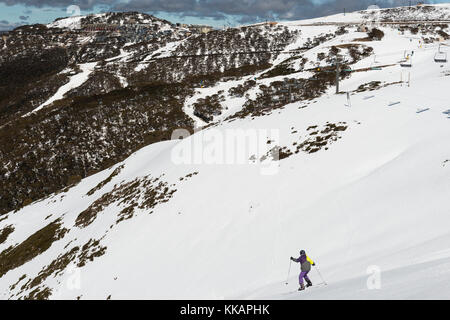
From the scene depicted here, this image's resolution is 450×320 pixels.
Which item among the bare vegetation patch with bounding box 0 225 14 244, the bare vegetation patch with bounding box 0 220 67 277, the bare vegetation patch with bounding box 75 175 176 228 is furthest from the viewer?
the bare vegetation patch with bounding box 0 225 14 244

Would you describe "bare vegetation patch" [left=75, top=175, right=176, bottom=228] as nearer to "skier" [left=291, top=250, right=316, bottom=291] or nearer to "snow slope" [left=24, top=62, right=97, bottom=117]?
"skier" [left=291, top=250, right=316, bottom=291]

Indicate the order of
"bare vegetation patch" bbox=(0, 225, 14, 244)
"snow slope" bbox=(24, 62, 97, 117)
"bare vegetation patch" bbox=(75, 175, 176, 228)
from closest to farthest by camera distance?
"bare vegetation patch" bbox=(75, 175, 176, 228) → "bare vegetation patch" bbox=(0, 225, 14, 244) → "snow slope" bbox=(24, 62, 97, 117)

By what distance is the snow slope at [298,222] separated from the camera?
39.1ft

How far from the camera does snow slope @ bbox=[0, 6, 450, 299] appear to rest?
11.9m

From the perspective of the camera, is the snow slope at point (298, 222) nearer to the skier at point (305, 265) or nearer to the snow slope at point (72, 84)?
the skier at point (305, 265)

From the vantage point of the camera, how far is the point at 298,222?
17.3 meters

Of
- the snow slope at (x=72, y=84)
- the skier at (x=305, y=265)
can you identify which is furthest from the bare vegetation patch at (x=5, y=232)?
the snow slope at (x=72, y=84)

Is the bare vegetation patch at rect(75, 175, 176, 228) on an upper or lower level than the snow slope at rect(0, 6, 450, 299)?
lower

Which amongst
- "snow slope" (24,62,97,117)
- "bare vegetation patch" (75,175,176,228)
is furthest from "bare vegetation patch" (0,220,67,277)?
"snow slope" (24,62,97,117)

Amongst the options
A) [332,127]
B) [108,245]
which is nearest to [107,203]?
[108,245]

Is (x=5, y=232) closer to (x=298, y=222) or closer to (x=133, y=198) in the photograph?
(x=133, y=198)

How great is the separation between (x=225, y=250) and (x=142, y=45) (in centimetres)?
20658

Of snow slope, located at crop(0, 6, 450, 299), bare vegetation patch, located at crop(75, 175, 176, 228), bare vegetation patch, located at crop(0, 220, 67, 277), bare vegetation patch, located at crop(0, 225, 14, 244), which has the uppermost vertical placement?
snow slope, located at crop(0, 6, 450, 299)

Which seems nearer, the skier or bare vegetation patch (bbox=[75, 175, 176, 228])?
the skier
